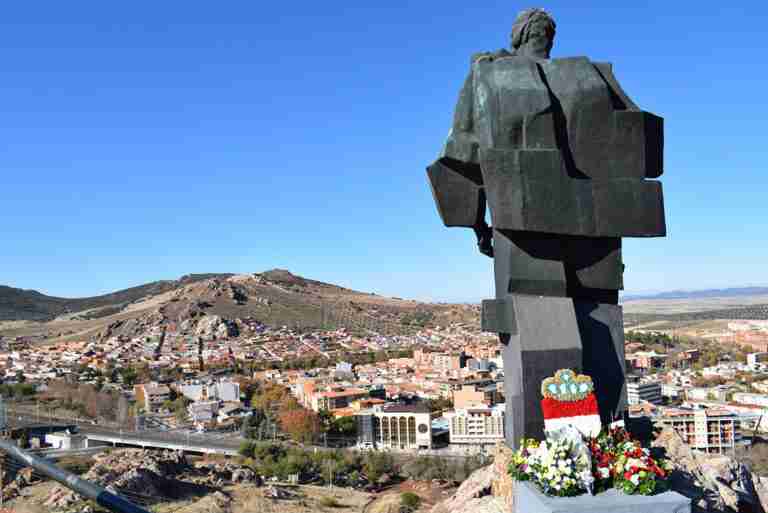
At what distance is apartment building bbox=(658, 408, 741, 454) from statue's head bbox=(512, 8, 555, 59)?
43914mm

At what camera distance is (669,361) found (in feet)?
330

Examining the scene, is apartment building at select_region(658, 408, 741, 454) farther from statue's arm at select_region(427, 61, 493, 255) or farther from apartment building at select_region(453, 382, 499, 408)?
statue's arm at select_region(427, 61, 493, 255)

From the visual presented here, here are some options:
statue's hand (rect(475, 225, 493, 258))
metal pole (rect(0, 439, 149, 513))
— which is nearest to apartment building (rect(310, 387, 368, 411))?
statue's hand (rect(475, 225, 493, 258))

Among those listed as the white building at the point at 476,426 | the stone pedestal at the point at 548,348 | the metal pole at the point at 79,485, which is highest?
the stone pedestal at the point at 548,348

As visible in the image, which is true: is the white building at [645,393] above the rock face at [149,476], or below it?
below

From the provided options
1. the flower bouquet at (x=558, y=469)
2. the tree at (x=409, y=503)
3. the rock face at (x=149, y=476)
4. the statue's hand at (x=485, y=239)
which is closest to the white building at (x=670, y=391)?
the tree at (x=409, y=503)

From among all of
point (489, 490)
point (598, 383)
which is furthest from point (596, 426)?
point (489, 490)

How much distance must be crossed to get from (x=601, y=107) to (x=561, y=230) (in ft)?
4.44

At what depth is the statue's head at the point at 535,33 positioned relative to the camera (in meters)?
7.89

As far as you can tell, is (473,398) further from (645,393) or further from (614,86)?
(614,86)

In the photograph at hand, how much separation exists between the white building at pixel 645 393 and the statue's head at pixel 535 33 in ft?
197

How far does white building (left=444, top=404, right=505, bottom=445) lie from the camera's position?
167 feet

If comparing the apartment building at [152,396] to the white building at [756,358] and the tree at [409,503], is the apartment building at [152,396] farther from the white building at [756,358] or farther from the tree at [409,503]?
the white building at [756,358]

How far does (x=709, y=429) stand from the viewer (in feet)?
159
